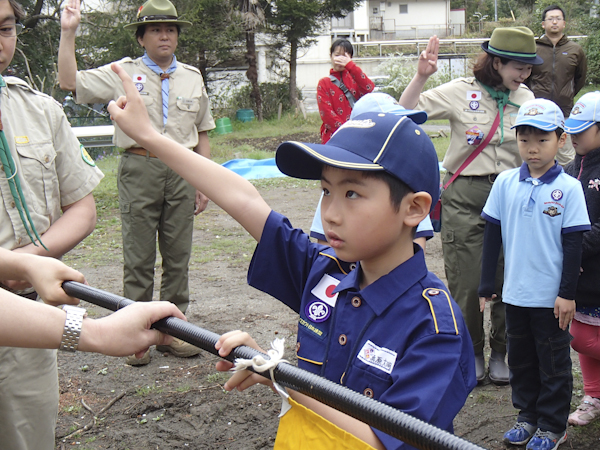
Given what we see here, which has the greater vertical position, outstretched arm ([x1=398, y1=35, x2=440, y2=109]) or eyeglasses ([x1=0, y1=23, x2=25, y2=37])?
eyeglasses ([x1=0, y1=23, x2=25, y2=37])

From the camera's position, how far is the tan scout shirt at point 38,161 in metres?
2.46

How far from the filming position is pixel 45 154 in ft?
8.45

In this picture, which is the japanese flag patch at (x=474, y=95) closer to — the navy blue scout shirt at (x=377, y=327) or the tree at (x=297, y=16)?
the navy blue scout shirt at (x=377, y=327)

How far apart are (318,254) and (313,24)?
2216 cm

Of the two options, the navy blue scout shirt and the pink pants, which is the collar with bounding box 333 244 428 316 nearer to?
the navy blue scout shirt

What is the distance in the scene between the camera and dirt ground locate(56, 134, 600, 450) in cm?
354

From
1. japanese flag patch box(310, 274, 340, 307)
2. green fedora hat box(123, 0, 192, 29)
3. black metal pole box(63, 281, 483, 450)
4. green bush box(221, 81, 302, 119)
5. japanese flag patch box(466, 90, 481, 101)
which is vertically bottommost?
green bush box(221, 81, 302, 119)

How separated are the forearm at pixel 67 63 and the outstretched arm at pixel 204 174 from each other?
7.96 ft

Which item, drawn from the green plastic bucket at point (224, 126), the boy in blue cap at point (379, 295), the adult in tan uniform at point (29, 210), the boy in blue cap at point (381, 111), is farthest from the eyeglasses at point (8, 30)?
the green plastic bucket at point (224, 126)

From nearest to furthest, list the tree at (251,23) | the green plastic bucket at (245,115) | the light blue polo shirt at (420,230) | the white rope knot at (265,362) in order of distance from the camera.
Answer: the white rope knot at (265,362), the light blue polo shirt at (420,230), the tree at (251,23), the green plastic bucket at (245,115)

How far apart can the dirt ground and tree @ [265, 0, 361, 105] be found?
18.1m

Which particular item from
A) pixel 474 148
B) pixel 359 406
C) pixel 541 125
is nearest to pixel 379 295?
pixel 359 406

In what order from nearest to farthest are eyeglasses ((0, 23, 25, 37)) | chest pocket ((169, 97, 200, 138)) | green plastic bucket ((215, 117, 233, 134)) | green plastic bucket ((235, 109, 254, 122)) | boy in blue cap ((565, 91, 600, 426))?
eyeglasses ((0, 23, 25, 37)) → boy in blue cap ((565, 91, 600, 426)) → chest pocket ((169, 97, 200, 138)) → green plastic bucket ((215, 117, 233, 134)) → green plastic bucket ((235, 109, 254, 122))

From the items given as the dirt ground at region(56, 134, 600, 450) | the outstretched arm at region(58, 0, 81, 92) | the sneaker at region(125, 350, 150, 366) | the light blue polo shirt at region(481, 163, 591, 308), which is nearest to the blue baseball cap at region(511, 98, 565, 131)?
the light blue polo shirt at region(481, 163, 591, 308)
